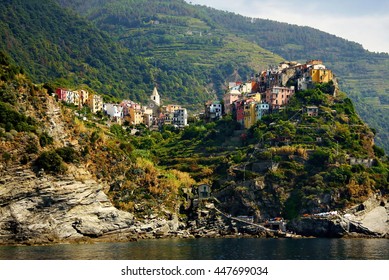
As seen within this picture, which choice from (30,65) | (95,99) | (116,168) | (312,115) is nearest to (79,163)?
(116,168)

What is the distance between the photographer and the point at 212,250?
6725cm

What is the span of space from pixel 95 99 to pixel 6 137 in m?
51.1

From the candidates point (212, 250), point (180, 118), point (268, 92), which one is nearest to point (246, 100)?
point (268, 92)

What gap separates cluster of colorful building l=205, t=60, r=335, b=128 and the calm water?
1294 inches

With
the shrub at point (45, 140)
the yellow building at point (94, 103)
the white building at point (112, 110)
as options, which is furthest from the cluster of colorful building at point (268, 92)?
the shrub at point (45, 140)

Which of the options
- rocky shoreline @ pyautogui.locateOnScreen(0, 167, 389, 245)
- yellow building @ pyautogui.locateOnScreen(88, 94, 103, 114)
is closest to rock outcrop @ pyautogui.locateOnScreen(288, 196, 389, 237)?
rocky shoreline @ pyautogui.locateOnScreen(0, 167, 389, 245)

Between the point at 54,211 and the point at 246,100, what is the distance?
149ft

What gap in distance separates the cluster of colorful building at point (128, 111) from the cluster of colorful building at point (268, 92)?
1259cm

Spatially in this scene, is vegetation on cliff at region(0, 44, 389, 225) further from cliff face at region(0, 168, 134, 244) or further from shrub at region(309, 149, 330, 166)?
cliff face at region(0, 168, 134, 244)

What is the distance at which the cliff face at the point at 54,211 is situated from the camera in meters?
74.1

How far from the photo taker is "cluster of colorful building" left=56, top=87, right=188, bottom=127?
124375 millimetres

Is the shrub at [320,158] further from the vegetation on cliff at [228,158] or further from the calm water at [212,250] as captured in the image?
the calm water at [212,250]

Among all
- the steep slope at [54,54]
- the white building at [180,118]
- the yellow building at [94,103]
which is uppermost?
the steep slope at [54,54]

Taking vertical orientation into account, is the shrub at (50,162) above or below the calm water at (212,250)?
above
